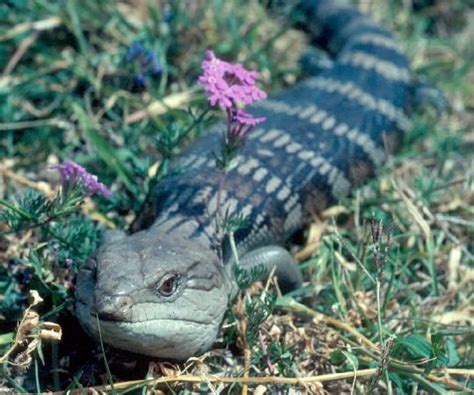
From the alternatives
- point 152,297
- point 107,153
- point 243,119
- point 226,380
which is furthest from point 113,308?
point 107,153

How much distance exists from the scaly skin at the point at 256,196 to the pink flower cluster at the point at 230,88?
1.64 ft

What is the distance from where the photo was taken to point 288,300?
3.18 metres

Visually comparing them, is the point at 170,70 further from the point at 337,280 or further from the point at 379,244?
the point at 379,244

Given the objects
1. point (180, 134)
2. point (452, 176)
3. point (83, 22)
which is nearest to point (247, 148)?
point (180, 134)

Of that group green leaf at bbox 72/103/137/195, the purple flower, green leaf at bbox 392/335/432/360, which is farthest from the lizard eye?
green leaf at bbox 72/103/137/195

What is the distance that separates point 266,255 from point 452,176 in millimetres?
1474

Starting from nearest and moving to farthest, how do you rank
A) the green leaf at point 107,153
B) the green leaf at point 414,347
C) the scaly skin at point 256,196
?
the scaly skin at point 256,196, the green leaf at point 414,347, the green leaf at point 107,153

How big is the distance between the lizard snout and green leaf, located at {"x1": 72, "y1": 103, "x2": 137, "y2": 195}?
1202 millimetres

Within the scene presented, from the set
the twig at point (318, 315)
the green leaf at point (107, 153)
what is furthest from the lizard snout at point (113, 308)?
the green leaf at point (107, 153)

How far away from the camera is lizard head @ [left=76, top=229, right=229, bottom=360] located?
102 inches

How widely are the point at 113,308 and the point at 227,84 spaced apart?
2.93 feet

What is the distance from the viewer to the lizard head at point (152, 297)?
2578mm

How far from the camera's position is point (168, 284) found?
2713 millimetres

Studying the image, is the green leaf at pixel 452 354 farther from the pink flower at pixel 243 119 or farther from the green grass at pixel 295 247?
the pink flower at pixel 243 119
